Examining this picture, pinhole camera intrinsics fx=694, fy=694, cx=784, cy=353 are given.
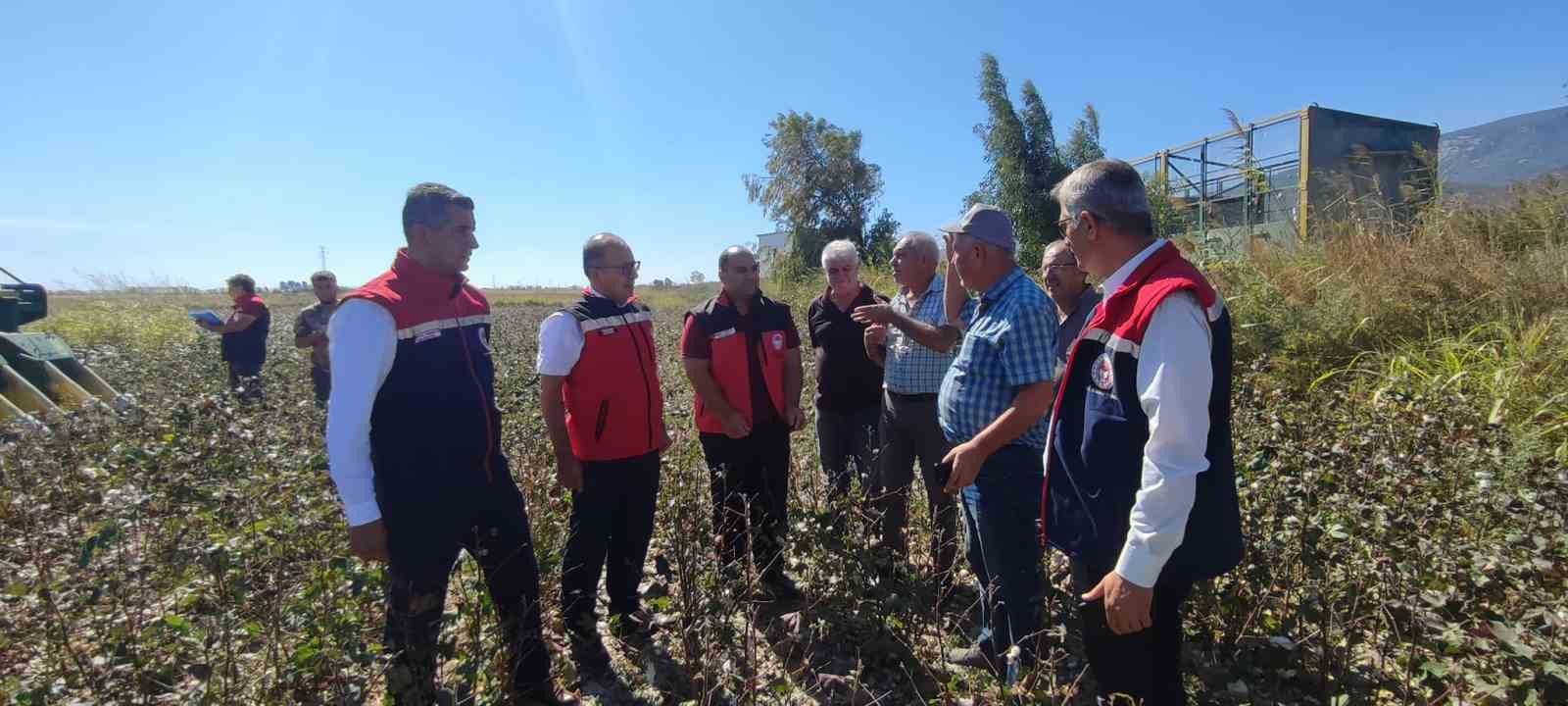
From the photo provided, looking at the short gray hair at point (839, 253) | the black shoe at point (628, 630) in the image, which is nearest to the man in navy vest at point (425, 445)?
the black shoe at point (628, 630)

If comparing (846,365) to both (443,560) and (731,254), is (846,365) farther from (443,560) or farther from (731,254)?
(443,560)

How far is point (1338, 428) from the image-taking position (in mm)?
3615

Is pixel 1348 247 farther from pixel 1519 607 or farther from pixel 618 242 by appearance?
Result: pixel 618 242

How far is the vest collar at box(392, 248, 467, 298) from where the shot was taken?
2188 mm

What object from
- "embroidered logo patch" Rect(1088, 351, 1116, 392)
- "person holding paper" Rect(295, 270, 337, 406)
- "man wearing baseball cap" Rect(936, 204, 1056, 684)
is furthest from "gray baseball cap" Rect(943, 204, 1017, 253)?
"person holding paper" Rect(295, 270, 337, 406)

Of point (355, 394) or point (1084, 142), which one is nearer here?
point (355, 394)

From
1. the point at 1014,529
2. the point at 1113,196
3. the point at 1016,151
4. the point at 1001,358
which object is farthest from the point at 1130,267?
the point at 1016,151

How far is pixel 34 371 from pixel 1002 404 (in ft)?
34.0

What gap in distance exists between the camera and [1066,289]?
3.56m

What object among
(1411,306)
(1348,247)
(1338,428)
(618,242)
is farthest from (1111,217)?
(1348,247)

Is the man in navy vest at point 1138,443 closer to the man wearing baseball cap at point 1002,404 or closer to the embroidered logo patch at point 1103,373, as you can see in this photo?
the embroidered logo patch at point 1103,373

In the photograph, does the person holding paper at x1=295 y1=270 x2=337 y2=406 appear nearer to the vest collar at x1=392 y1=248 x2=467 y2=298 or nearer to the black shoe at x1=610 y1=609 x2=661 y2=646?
the black shoe at x1=610 y1=609 x2=661 y2=646

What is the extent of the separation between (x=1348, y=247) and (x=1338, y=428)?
3.24 metres

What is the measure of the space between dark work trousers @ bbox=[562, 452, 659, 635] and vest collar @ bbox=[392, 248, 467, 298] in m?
0.95
